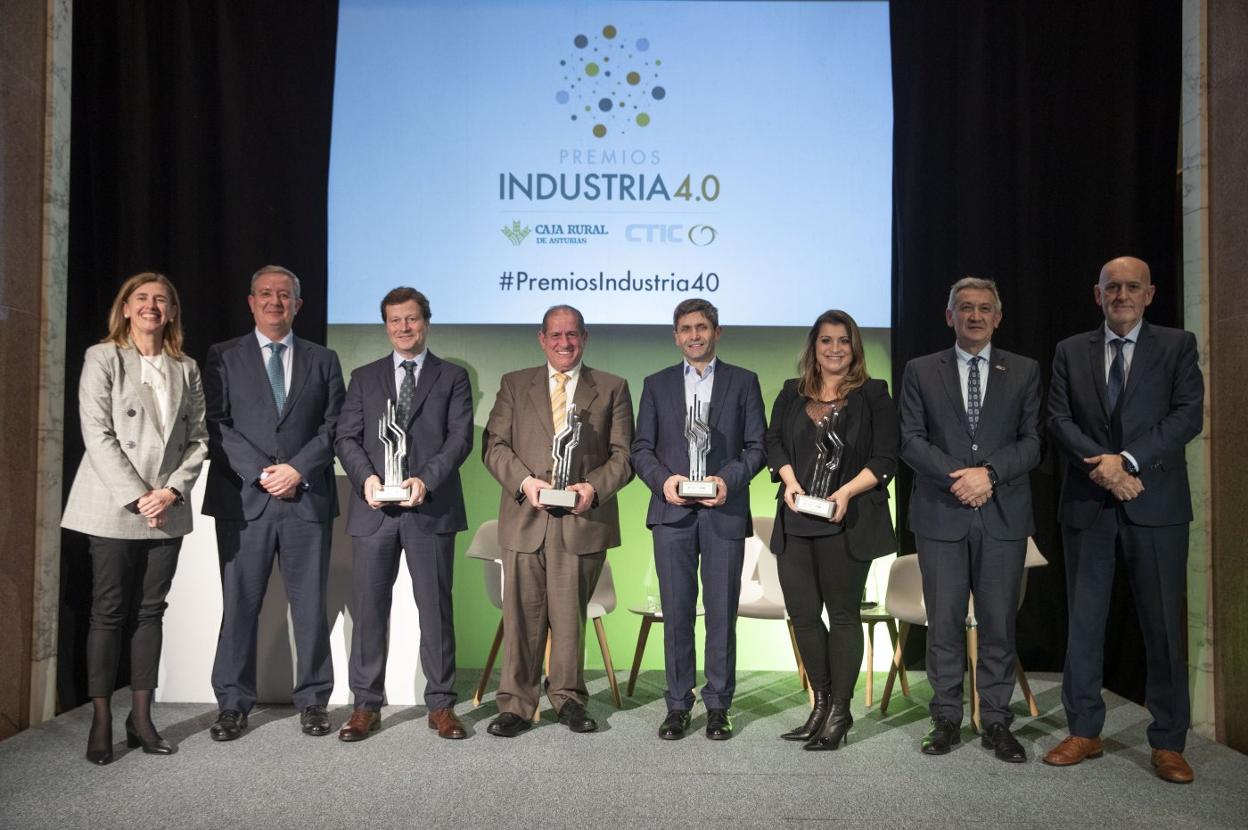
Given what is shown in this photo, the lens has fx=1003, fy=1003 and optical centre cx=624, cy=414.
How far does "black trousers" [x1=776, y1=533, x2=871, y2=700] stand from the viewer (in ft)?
12.4

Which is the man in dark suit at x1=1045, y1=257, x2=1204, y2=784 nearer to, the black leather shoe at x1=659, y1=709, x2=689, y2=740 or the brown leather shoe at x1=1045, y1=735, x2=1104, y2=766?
the brown leather shoe at x1=1045, y1=735, x2=1104, y2=766

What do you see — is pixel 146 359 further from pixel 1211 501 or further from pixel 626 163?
pixel 1211 501

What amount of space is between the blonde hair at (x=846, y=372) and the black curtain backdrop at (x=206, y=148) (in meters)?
2.67

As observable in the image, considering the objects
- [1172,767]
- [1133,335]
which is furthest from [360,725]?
[1133,335]

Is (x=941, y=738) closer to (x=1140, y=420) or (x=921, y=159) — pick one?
(x=1140, y=420)

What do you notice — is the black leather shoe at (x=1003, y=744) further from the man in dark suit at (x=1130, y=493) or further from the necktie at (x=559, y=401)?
the necktie at (x=559, y=401)

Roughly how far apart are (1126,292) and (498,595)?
298 cm

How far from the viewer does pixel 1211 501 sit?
4.29 metres

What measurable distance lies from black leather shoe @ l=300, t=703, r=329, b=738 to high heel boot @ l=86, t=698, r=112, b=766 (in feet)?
2.28

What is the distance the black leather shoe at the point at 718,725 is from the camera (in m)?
3.94

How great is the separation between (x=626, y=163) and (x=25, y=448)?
3.20 metres

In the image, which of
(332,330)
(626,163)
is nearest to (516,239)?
(626,163)

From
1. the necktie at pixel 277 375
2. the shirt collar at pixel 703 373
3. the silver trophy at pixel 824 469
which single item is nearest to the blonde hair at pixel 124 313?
the necktie at pixel 277 375

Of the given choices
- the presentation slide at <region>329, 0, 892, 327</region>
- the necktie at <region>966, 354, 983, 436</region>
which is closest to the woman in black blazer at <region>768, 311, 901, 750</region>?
the necktie at <region>966, 354, 983, 436</region>
